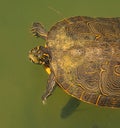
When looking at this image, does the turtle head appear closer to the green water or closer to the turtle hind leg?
the turtle hind leg

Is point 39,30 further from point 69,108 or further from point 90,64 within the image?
point 69,108

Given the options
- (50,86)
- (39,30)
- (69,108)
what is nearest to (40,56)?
(50,86)

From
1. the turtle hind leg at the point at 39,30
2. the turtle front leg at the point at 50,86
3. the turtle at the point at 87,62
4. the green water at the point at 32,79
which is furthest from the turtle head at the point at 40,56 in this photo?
the green water at the point at 32,79

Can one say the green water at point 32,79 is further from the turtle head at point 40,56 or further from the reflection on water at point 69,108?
the turtle head at point 40,56

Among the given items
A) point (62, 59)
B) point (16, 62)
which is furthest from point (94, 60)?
point (16, 62)

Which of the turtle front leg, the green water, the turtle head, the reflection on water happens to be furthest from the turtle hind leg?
the reflection on water

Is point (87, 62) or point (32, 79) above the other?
point (87, 62)
